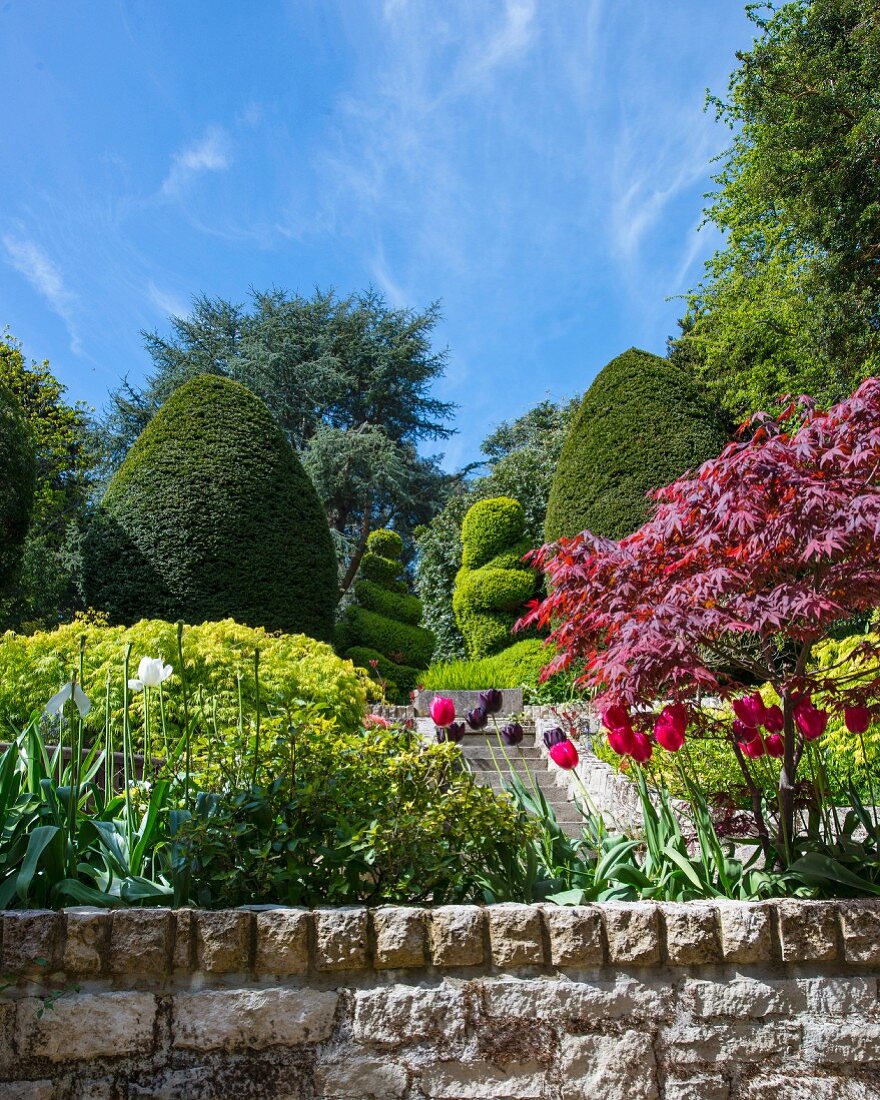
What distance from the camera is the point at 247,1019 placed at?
7.22ft

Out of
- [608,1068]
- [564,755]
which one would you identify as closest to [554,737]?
[564,755]

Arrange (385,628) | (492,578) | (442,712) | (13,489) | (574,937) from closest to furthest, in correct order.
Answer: (574,937)
(442,712)
(13,489)
(492,578)
(385,628)

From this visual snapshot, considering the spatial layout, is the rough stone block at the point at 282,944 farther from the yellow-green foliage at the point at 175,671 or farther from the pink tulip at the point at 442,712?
the yellow-green foliage at the point at 175,671

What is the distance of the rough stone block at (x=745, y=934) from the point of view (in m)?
2.34

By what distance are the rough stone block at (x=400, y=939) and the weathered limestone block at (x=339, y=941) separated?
0.15 feet

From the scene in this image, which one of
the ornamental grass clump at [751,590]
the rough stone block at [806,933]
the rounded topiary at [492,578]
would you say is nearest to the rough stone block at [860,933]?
the rough stone block at [806,933]

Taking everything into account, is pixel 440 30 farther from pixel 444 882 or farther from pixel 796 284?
pixel 796 284

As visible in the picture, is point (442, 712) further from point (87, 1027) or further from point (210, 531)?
point (210, 531)

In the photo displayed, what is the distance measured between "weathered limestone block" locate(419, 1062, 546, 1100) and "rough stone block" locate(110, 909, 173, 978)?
78 centimetres

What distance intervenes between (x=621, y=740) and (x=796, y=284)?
12.1 m

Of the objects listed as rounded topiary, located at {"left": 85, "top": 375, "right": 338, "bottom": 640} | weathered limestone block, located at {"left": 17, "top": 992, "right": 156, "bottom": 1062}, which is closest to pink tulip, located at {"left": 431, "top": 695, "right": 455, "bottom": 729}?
weathered limestone block, located at {"left": 17, "top": 992, "right": 156, "bottom": 1062}

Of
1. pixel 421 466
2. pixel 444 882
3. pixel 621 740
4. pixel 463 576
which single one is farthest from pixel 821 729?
pixel 421 466

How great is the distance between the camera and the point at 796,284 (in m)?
12.8

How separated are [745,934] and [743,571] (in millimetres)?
1107
